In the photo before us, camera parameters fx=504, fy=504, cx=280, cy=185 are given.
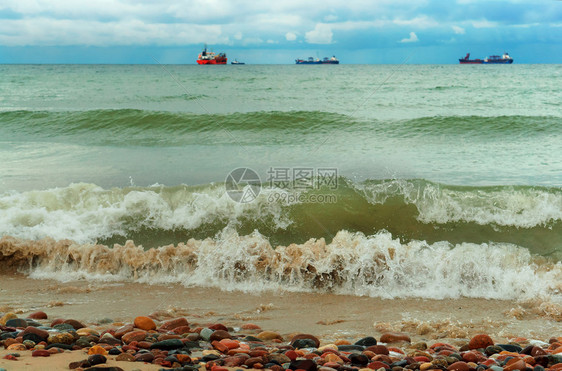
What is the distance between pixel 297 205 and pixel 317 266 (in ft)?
6.60

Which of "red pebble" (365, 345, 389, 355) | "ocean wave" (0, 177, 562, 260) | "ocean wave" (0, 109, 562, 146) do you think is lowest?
"red pebble" (365, 345, 389, 355)

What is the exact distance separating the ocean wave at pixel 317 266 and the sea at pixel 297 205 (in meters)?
0.01

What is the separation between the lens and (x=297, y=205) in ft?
22.9

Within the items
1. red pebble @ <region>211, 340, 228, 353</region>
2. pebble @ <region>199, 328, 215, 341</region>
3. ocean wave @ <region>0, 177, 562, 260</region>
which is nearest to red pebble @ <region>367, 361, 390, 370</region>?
Result: red pebble @ <region>211, 340, 228, 353</region>

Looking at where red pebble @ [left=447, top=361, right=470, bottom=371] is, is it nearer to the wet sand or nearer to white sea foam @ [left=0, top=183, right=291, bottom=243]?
the wet sand

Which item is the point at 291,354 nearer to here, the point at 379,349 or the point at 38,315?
the point at 379,349

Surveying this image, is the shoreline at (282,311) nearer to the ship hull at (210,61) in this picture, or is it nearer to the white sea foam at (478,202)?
the white sea foam at (478,202)

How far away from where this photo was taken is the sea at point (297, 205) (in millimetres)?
5062

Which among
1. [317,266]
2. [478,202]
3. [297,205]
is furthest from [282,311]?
[478,202]

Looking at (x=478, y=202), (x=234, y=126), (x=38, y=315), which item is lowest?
(x=38, y=315)

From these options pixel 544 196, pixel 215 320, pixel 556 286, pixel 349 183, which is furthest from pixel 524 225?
pixel 215 320

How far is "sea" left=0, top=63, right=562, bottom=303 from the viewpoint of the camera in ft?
16.6

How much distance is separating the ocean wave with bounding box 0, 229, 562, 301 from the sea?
1 centimetres

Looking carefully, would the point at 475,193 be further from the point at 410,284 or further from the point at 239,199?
the point at 239,199
